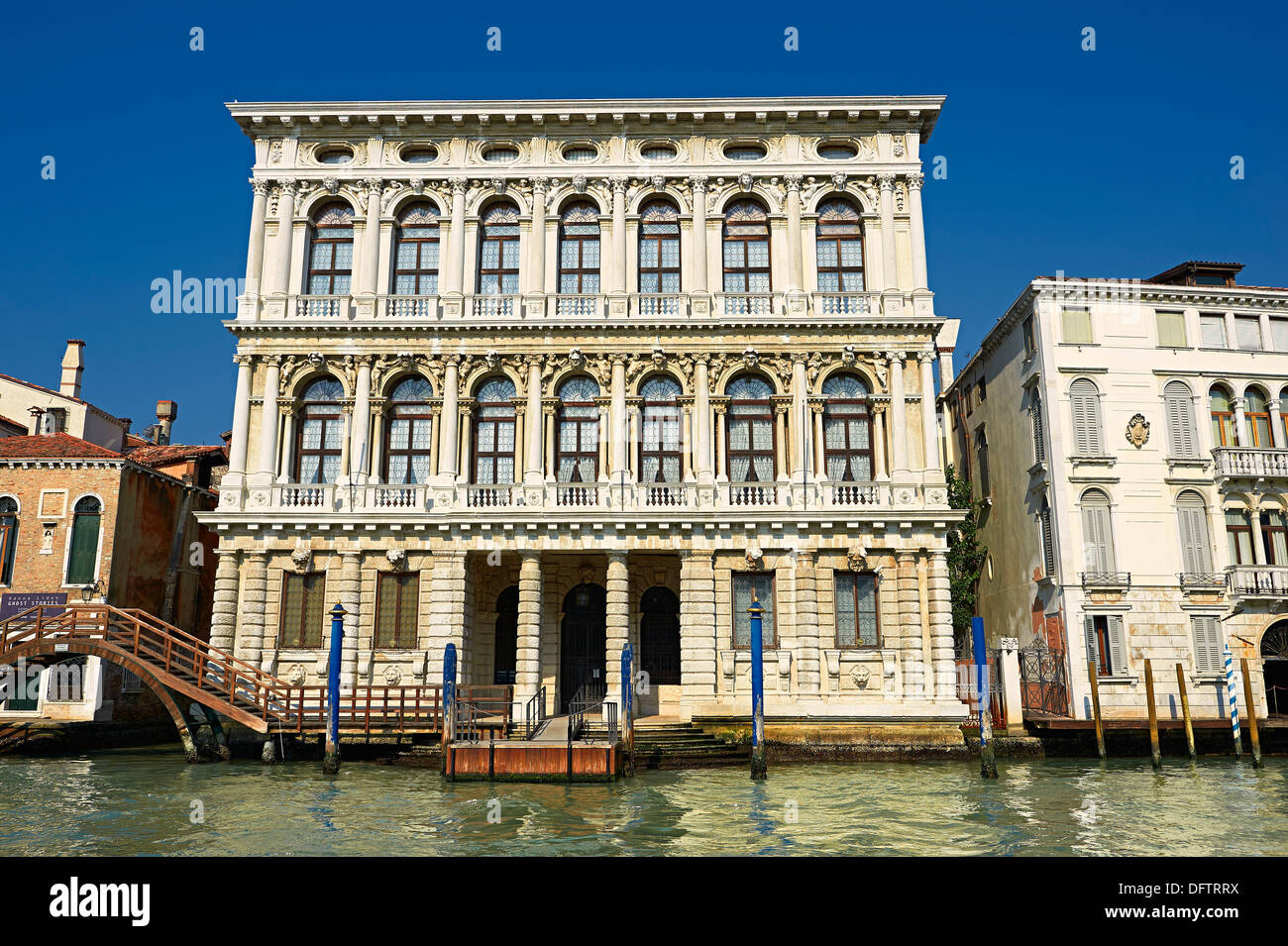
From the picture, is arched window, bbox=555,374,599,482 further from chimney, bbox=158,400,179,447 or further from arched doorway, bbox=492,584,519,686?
chimney, bbox=158,400,179,447

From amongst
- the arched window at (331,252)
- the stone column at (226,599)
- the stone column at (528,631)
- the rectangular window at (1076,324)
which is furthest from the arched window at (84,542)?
the rectangular window at (1076,324)

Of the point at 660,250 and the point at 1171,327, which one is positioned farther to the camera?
the point at 1171,327

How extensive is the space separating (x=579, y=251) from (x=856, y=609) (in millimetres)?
12232

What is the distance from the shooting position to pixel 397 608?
25172mm

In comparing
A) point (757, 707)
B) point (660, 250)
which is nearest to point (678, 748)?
point (757, 707)

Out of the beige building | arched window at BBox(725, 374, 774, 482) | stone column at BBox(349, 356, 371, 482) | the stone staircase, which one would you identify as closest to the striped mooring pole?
the beige building

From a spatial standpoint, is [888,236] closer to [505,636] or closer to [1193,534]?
[1193,534]

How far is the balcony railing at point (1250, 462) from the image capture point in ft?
86.4

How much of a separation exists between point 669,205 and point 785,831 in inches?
729

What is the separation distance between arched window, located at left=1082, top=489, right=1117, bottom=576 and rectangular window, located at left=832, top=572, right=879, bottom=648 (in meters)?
6.13

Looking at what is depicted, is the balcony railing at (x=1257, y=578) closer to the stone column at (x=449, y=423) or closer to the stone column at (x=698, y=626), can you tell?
the stone column at (x=698, y=626)

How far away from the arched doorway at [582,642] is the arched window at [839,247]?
34.9 feet
